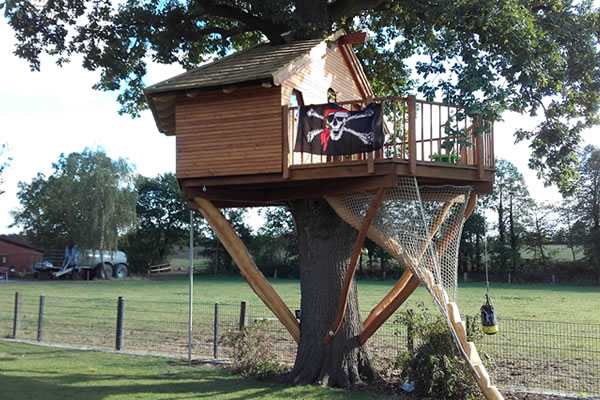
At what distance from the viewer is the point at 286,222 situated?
224 ft

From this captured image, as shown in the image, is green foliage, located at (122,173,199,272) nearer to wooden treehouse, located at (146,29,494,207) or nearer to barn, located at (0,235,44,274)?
barn, located at (0,235,44,274)

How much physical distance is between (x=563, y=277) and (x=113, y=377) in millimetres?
49672

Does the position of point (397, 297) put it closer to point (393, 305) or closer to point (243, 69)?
point (393, 305)

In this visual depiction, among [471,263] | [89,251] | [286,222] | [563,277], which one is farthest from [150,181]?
[563,277]

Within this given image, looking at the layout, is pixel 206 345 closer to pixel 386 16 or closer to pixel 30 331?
pixel 30 331

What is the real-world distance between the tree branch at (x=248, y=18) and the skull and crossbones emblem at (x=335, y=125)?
422 cm

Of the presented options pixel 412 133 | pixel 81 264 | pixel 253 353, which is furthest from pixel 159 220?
pixel 412 133

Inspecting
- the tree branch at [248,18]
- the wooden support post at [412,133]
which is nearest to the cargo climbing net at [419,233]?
the wooden support post at [412,133]

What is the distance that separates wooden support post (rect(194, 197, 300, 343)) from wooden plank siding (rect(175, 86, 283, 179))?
90cm

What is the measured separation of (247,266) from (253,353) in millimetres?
1860

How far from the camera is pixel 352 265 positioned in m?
9.95

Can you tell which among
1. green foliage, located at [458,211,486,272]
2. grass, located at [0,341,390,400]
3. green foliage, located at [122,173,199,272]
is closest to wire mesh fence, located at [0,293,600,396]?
grass, located at [0,341,390,400]

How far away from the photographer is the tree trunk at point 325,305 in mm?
10703

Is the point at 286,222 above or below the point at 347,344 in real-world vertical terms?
above
